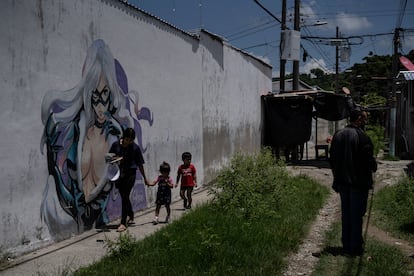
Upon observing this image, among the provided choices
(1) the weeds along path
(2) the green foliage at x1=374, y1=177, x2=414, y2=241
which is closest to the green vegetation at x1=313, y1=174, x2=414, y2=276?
(2) the green foliage at x1=374, y1=177, x2=414, y2=241

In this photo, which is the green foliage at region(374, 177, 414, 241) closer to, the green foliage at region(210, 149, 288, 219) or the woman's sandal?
the green foliage at region(210, 149, 288, 219)

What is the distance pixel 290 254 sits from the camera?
6164 mm

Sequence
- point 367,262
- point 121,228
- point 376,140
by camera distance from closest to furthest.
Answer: point 367,262
point 121,228
point 376,140

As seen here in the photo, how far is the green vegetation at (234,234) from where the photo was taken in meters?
5.05

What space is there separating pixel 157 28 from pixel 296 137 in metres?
9.21

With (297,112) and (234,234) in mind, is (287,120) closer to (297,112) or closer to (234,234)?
(297,112)

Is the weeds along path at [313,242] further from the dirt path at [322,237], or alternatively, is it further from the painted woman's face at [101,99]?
the painted woman's face at [101,99]

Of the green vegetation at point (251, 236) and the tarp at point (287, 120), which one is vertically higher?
the tarp at point (287, 120)

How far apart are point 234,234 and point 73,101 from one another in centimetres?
297

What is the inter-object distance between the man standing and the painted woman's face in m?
A: 3.66

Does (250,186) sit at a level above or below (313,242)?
above

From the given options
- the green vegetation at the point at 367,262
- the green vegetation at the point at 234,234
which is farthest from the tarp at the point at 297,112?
the green vegetation at the point at 367,262

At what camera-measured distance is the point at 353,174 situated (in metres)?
5.78

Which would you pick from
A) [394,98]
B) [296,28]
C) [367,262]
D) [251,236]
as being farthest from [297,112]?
[367,262]
